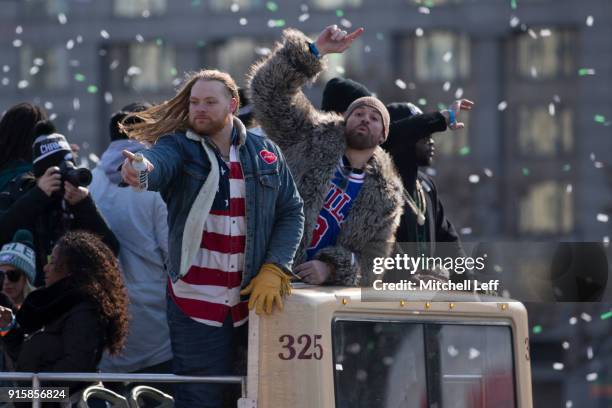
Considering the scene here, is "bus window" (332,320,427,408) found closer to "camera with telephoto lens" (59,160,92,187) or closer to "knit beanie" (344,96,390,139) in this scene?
"knit beanie" (344,96,390,139)

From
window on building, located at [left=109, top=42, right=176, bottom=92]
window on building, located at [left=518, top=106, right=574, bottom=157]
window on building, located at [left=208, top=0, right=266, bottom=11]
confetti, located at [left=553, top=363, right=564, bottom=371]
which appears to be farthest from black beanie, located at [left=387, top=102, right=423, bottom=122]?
window on building, located at [left=518, top=106, right=574, bottom=157]

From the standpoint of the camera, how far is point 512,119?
4538 cm

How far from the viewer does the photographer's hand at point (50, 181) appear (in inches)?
285

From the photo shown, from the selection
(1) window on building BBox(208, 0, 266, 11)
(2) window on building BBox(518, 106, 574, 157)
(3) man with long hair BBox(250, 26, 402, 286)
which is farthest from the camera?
(2) window on building BBox(518, 106, 574, 157)

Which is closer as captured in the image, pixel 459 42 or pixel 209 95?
pixel 209 95

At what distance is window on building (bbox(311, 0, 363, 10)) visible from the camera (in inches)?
1699

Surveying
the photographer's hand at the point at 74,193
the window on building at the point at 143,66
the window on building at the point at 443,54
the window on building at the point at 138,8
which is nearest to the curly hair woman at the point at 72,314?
the photographer's hand at the point at 74,193

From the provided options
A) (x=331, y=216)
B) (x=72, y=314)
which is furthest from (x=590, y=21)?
(x=72, y=314)

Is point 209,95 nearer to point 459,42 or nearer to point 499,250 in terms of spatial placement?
point 499,250

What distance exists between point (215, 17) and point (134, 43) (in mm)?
2405

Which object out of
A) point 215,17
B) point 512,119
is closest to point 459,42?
point 512,119

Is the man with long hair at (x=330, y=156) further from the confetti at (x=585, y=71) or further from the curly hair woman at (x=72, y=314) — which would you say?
the confetti at (x=585, y=71)

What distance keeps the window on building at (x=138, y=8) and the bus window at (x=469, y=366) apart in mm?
39752

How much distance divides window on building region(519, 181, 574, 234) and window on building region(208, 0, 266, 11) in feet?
29.9
